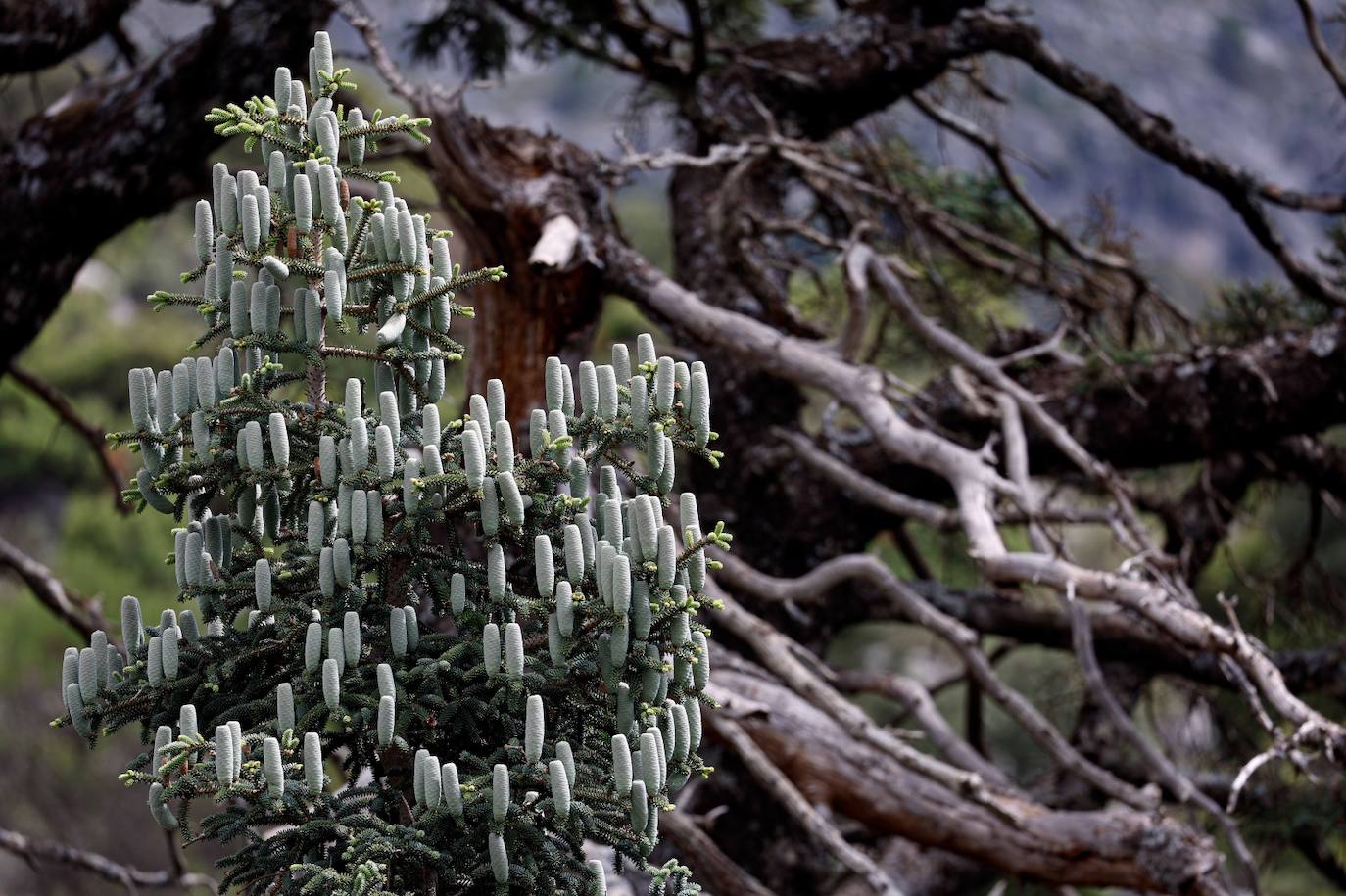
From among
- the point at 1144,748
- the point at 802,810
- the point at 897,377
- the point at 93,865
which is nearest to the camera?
the point at 802,810

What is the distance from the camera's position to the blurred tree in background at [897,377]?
362 centimetres

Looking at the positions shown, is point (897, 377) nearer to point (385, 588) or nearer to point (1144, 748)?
point (1144, 748)

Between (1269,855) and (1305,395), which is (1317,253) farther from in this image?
(1269,855)

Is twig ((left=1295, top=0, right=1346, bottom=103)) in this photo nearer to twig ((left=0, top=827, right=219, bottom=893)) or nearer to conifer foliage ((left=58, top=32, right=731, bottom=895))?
conifer foliage ((left=58, top=32, right=731, bottom=895))

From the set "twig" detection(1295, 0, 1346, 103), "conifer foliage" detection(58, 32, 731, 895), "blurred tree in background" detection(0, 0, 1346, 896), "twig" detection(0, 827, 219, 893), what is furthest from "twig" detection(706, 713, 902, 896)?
"twig" detection(1295, 0, 1346, 103)

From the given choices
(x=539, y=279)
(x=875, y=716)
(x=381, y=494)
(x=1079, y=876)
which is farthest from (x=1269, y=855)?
(x=875, y=716)

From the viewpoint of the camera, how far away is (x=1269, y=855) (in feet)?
15.1

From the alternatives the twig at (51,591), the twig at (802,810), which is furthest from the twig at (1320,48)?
the twig at (51,591)

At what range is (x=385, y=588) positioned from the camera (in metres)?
2.00

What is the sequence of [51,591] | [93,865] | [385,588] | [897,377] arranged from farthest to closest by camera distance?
1. [897,377]
2. [51,591]
3. [93,865]
4. [385,588]

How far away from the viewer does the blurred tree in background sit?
143 inches

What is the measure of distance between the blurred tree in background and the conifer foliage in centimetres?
151

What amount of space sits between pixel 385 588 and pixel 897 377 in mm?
3568

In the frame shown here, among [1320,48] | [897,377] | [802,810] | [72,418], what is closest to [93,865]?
[72,418]
